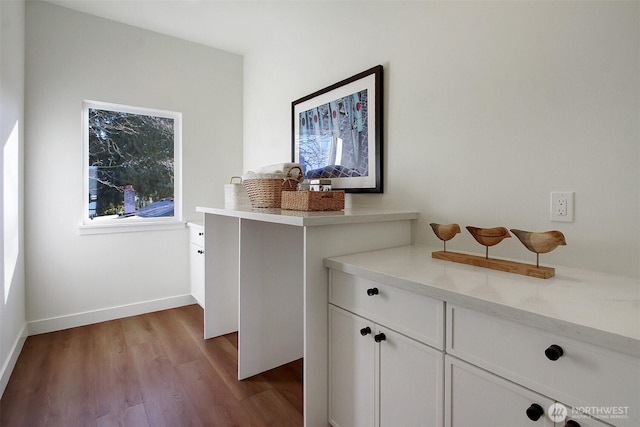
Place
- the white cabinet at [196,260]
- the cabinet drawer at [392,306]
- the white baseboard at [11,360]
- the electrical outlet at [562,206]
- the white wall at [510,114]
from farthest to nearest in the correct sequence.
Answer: the white cabinet at [196,260] < the white baseboard at [11,360] < the electrical outlet at [562,206] < the white wall at [510,114] < the cabinet drawer at [392,306]

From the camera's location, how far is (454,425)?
3.24ft

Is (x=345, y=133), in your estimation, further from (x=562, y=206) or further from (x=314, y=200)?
(x=562, y=206)

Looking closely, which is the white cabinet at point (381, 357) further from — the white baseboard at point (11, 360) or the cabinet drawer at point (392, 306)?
the white baseboard at point (11, 360)

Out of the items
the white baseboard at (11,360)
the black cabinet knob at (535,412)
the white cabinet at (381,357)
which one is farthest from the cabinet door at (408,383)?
the white baseboard at (11,360)

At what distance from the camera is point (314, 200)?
163cm

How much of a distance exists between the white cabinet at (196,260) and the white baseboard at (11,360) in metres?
1.20

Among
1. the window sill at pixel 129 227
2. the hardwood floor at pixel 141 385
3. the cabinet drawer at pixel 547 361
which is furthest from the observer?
the window sill at pixel 129 227

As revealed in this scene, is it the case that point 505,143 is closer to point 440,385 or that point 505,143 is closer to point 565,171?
point 565,171

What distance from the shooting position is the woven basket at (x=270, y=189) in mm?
1881

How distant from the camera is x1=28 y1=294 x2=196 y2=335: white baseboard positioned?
2562 millimetres

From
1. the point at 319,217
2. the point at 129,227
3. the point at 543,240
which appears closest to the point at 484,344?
the point at 543,240

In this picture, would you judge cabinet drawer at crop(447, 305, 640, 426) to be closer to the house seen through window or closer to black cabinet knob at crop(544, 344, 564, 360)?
black cabinet knob at crop(544, 344, 564, 360)

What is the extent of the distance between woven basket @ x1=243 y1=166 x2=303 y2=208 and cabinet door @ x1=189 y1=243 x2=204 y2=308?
3.74 ft

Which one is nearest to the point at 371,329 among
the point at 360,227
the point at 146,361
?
the point at 360,227
